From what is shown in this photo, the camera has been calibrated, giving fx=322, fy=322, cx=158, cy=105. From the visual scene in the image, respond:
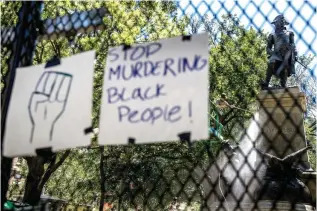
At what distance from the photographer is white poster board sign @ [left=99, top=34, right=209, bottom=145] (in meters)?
1.20

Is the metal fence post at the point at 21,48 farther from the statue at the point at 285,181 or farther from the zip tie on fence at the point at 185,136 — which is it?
the statue at the point at 285,181

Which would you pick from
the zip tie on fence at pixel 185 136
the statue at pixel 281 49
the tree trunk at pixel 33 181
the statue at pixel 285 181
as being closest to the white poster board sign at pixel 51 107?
the zip tie on fence at pixel 185 136

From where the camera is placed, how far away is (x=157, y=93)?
1286mm

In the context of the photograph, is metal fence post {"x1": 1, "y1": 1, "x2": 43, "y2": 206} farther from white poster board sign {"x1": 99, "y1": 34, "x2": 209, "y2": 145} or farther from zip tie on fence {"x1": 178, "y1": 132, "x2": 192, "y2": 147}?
zip tie on fence {"x1": 178, "y1": 132, "x2": 192, "y2": 147}

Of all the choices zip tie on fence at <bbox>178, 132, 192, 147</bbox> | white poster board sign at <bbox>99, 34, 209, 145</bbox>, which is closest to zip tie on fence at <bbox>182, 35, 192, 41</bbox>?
white poster board sign at <bbox>99, 34, 209, 145</bbox>

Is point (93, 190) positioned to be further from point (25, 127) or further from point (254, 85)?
point (25, 127)

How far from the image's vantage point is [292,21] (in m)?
1.66

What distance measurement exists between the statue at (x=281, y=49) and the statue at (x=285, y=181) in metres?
1.84

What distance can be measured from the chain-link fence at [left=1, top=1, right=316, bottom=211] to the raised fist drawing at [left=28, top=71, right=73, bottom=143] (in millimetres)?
162

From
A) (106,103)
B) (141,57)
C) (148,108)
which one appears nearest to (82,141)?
(106,103)

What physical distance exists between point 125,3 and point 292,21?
8118 millimetres

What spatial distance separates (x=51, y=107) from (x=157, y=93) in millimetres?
493

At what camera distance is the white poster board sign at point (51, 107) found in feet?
4.46

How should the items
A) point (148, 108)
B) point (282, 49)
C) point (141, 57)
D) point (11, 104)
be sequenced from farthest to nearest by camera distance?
point (282, 49)
point (11, 104)
point (141, 57)
point (148, 108)
